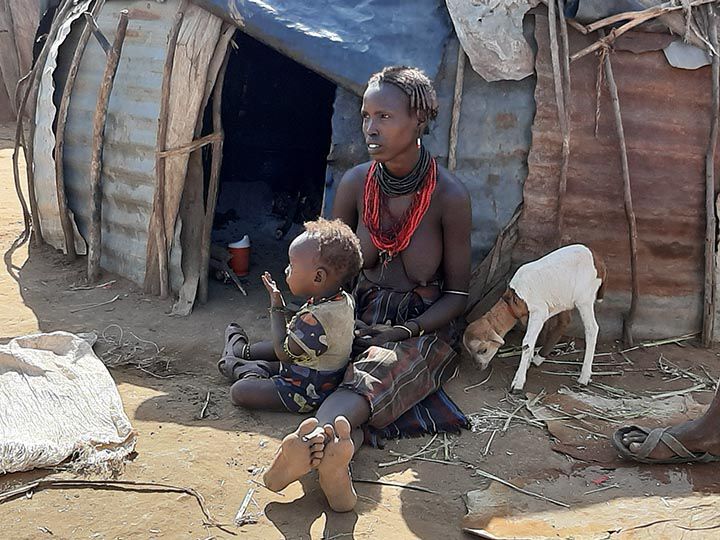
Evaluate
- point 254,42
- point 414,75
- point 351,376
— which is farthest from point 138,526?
point 254,42

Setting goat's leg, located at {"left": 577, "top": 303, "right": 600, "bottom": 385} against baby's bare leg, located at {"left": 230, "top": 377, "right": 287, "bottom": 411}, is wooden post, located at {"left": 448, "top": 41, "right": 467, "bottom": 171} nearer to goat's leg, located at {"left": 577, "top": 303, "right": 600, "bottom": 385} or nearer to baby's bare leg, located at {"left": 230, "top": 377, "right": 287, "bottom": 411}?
goat's leg, located at {"left": 577, "top": 303, "right": 600, "bottom": 385}

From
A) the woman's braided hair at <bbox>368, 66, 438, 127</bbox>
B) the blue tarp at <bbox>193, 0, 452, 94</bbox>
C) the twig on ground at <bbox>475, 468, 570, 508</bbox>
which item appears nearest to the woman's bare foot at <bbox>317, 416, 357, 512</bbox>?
the twig on ground at <bbox>475, 468, 570, 508</bbox>

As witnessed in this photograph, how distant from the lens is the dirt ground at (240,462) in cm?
262

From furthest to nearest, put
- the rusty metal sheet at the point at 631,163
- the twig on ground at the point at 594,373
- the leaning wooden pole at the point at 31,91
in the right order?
the leaning wooden pole at the point at 31,91
the rusty metal sheet at the point at 631,163
the twig on ground at the point at 594,373

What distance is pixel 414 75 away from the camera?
3.48 m

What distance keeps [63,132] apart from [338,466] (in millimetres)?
3574

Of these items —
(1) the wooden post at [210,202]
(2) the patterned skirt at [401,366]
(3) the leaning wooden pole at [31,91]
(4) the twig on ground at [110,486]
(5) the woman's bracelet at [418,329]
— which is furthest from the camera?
(3) the leaning wooden pole at [31,91]

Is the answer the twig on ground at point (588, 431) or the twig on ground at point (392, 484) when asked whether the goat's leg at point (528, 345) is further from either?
the twig on ground at point (392, 484)

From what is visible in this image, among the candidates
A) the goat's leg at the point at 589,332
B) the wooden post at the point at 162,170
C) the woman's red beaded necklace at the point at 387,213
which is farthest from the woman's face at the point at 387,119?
the wooden post at the point at 162,170

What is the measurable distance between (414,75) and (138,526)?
6.90ft

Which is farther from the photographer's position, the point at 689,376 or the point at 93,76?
the point at 93,76

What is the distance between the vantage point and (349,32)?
4.38 m

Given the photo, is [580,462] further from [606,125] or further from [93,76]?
[93,76]

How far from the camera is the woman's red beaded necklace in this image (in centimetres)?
365
